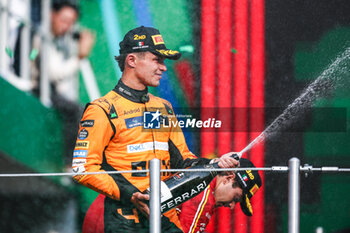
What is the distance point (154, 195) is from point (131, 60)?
1202mm

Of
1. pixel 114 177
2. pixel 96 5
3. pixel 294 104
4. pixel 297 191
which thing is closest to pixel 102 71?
pixel 96 5

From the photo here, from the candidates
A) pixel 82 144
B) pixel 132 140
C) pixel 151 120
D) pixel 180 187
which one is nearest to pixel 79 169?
pixel 82 144

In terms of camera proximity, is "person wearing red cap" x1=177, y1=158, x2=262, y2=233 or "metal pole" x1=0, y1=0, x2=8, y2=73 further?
"metal pole" x1=0, y1=0, x2=8, y2=73

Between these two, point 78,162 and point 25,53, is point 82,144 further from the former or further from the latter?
point 25,53

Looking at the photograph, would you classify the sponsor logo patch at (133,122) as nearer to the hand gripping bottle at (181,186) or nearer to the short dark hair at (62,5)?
the hand gripping bottle at (181,186)

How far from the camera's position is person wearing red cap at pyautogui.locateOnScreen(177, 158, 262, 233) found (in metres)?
4.43

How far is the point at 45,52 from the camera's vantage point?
4.61 meters

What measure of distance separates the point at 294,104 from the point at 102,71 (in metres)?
1.43

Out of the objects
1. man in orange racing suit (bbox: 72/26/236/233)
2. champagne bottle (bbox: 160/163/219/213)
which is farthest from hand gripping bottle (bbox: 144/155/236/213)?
man in orange racing suit (bbox: 72/26/236/233)

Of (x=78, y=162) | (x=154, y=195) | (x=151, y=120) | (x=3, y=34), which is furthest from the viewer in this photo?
(x=3, y=34)

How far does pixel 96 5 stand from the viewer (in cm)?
455

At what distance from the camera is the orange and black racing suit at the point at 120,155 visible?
4293mm

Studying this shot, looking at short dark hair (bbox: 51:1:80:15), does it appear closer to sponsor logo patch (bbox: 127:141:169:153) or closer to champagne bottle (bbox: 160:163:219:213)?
sponsor logo patch (bbox: 127:141:169:153)

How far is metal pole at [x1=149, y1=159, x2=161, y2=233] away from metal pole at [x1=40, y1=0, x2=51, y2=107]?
1.27 meters
